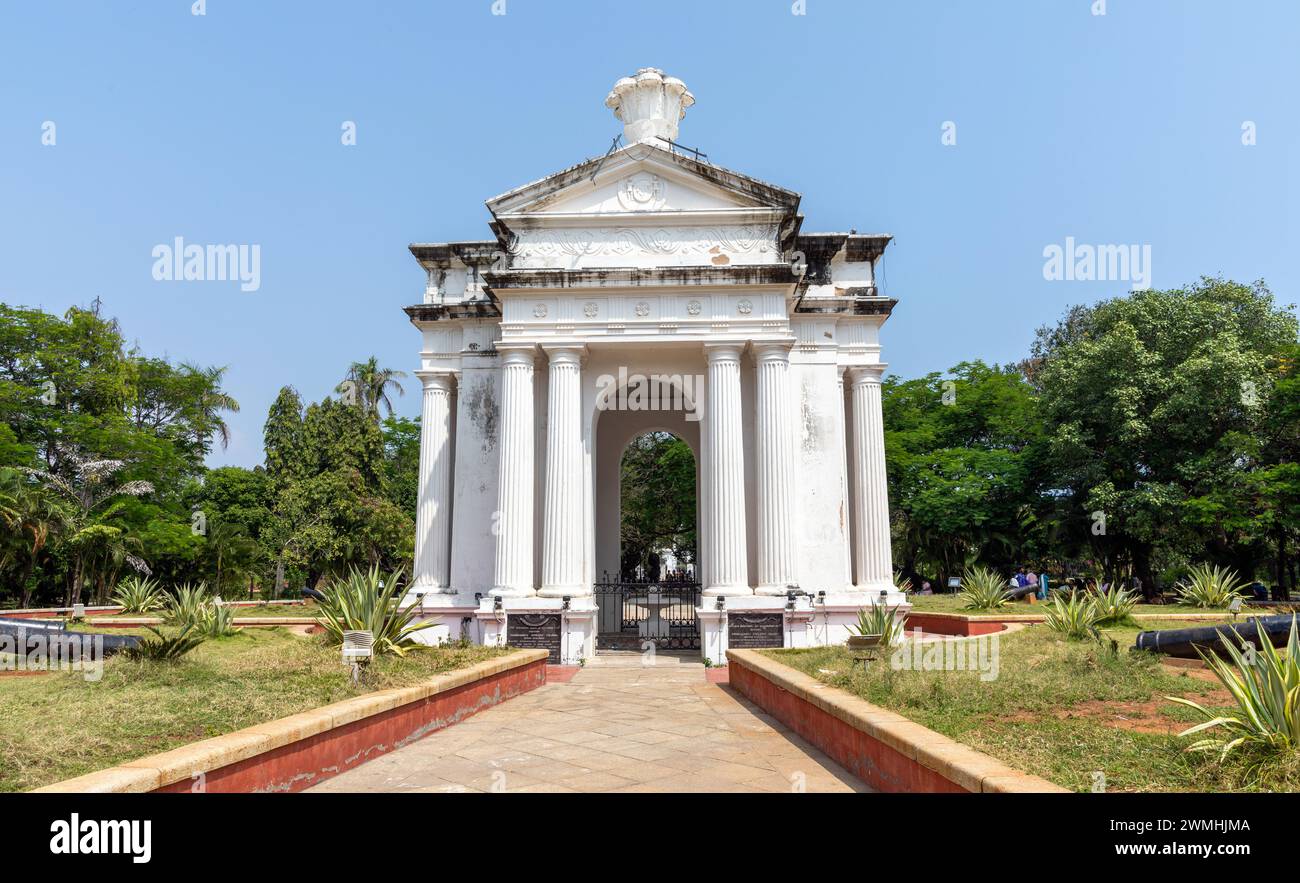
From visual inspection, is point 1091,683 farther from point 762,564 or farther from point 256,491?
point 256,491

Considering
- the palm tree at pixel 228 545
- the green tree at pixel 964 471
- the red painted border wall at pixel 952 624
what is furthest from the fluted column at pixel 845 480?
the palm tree at pixel 228 545

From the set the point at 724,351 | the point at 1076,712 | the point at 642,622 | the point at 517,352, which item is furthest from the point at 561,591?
the point at 1076,712

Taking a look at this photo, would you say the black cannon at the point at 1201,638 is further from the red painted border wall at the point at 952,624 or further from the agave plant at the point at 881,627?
the red painted border wall at the point at 952,624

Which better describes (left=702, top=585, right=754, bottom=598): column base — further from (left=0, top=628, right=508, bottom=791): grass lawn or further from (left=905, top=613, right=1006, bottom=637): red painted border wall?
(left=0, top=628, right=508, bottom=791): grass lawn

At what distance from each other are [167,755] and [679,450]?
30195 mm

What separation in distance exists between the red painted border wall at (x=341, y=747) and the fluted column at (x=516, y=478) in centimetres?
639

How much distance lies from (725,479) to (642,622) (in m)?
4.92

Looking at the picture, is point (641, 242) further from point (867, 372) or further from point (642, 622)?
point (642, 622)

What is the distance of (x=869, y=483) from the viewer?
19.6 m

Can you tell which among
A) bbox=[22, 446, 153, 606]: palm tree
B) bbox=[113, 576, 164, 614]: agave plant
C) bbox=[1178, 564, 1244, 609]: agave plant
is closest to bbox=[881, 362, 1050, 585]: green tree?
bbox=[1178, 564, 1244, 609]: agave plant

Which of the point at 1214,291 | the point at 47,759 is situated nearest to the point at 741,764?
the point at 47,759

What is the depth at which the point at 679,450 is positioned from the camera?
114 ft

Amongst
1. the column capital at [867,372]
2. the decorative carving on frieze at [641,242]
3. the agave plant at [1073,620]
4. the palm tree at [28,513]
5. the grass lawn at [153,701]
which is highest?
the decorative carving on frieze at [641,242]
